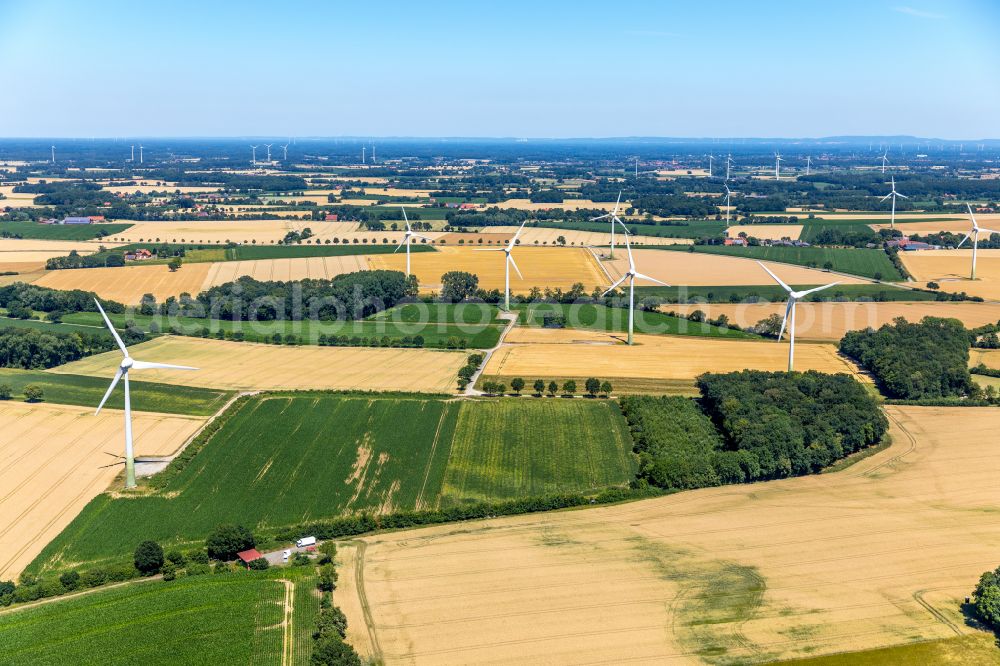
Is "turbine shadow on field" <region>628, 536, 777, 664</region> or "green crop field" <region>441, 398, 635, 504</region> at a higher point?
"green crop field" <region>441, 398, 635, 504</region>

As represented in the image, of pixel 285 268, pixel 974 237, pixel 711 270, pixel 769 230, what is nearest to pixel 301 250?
pixel 285 268

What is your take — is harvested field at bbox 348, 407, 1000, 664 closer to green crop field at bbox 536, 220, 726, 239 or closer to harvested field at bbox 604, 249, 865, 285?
harvested field at bbox 604, 249, 865, 285

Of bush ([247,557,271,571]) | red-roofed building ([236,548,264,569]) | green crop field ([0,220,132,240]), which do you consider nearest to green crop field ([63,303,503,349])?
red-roofed building ([236,548,264,569])

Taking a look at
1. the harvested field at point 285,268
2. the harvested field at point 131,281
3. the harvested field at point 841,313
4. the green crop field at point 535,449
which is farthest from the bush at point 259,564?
the harvested field at point 285,268

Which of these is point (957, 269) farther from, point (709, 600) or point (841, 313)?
point (709, 600)

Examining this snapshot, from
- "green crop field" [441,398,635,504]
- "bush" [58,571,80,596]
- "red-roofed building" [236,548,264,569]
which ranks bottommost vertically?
"bush" [58,571,80,596]

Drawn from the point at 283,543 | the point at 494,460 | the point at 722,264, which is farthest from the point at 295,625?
the point at 722,264
